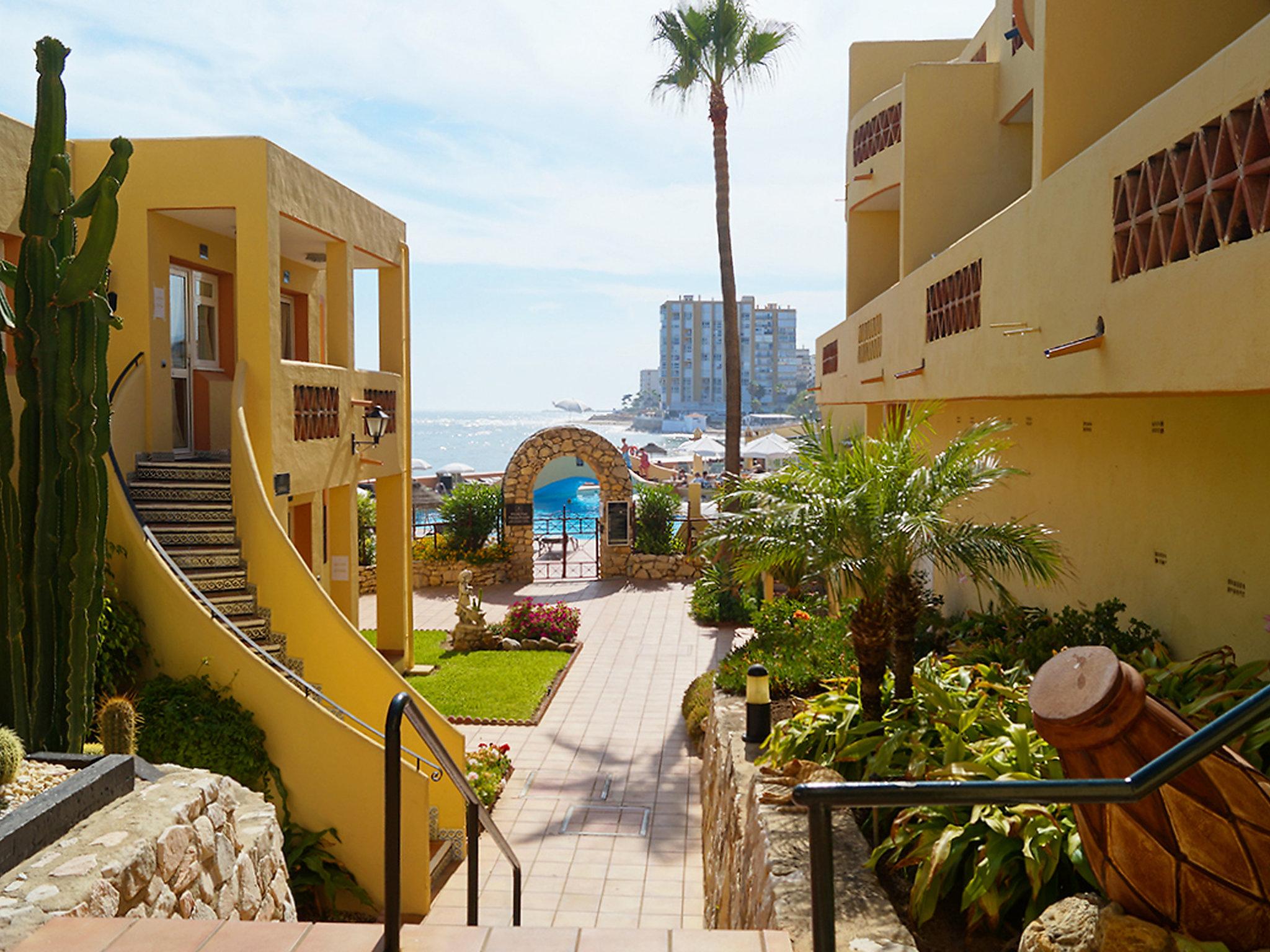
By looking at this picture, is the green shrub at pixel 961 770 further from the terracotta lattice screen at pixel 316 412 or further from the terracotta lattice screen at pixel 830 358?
the terracotta lattice screen at pixel 830 358

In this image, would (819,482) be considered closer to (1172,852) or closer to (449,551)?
(1172,852)

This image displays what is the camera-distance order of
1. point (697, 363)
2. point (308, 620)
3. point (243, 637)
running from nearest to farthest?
point (243, 637), point (308, 620), point (697, 363)

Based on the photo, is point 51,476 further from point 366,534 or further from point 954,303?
point 366,534

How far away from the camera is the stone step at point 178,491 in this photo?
410 inches

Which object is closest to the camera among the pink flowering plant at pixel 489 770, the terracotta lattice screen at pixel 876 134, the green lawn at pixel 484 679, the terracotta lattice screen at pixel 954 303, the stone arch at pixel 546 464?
the terracotta lattice screen at pixel 954 303

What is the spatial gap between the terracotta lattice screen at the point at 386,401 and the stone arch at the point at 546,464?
8.75 meters

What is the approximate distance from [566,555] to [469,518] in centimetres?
299

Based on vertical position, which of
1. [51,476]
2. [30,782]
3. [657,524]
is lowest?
[30,782]

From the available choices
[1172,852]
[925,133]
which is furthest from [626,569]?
[1172,852]

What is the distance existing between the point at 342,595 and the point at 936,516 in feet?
35.0

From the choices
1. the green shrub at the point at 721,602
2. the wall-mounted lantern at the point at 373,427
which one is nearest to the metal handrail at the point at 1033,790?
the wall-mounted lantern at the point at 373,427

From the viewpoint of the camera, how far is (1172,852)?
142 inches

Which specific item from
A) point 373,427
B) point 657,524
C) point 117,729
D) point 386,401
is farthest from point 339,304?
point 657,524

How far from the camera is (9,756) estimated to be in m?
5.25
